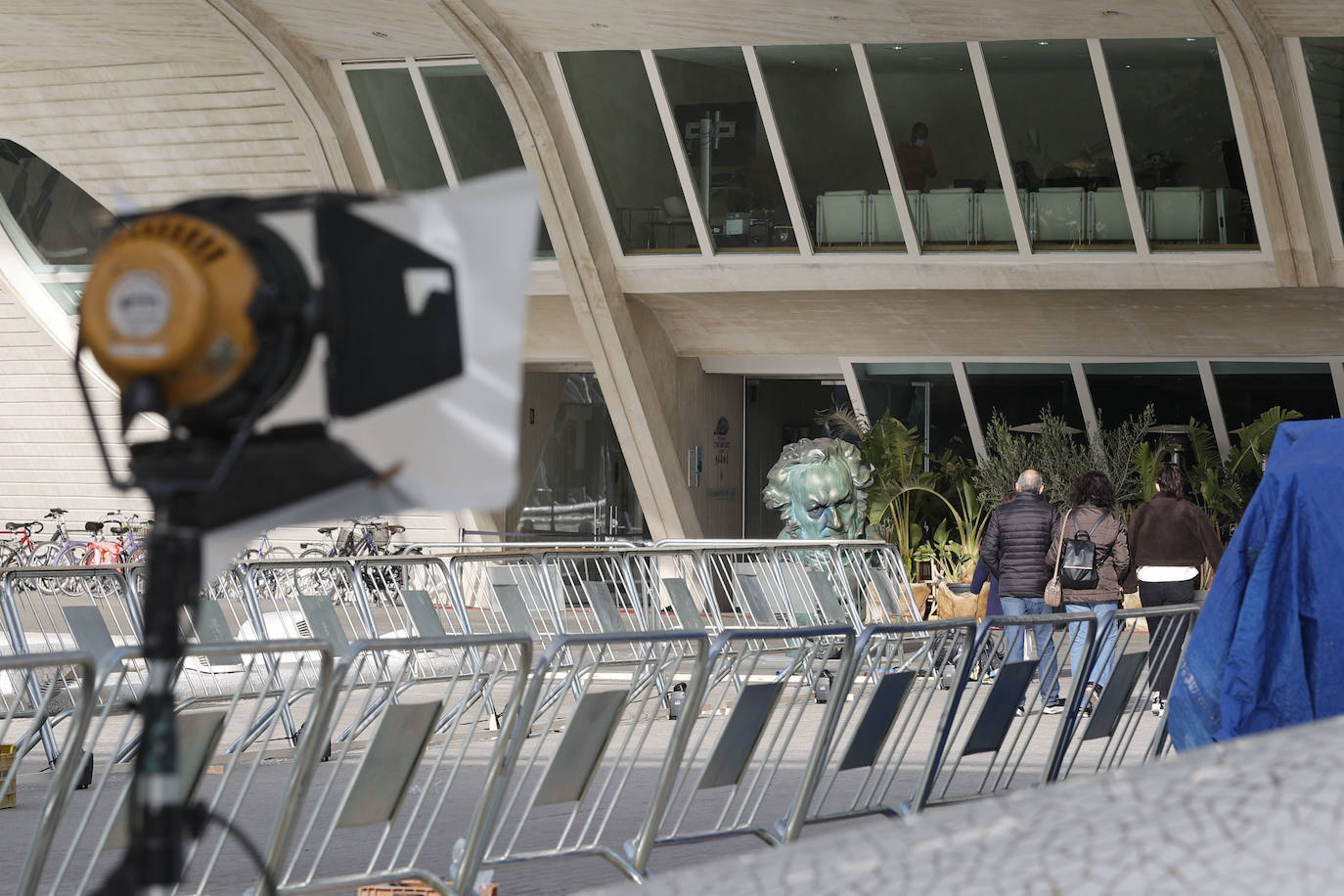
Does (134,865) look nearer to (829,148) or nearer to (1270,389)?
(829,148)

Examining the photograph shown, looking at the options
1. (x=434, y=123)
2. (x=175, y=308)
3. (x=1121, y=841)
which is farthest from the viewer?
(x=434, y=123)

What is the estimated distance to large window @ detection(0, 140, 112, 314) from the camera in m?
24.0

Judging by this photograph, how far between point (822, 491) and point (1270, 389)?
7.54m

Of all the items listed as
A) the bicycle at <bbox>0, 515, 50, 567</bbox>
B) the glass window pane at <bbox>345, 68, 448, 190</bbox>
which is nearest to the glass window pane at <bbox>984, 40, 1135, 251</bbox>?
the glass window pane at <bbox>345, 68, 448, 190</bbox>

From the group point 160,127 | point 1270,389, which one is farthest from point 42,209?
point 1270,389

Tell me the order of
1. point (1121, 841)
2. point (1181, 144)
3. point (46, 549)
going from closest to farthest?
1. point (1121, 841)
2. point (1181, 144)
3. point (46, 549)

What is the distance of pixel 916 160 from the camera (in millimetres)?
19125

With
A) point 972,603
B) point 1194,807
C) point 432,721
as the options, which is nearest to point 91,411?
point 1194,807

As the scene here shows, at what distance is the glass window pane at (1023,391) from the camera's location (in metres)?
21.2

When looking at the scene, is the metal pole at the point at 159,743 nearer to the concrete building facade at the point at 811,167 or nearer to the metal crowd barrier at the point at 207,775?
the metal crowd barrier at the point at 207,775

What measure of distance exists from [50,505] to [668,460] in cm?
1081

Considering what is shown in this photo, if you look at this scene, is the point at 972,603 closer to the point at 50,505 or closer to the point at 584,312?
the point at 584,312

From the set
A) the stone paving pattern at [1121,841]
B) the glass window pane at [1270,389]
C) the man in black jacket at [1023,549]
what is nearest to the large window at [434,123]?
the glass window pane at [1270,389]

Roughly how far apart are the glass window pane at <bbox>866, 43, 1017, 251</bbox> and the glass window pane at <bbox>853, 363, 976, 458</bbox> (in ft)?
10.2
